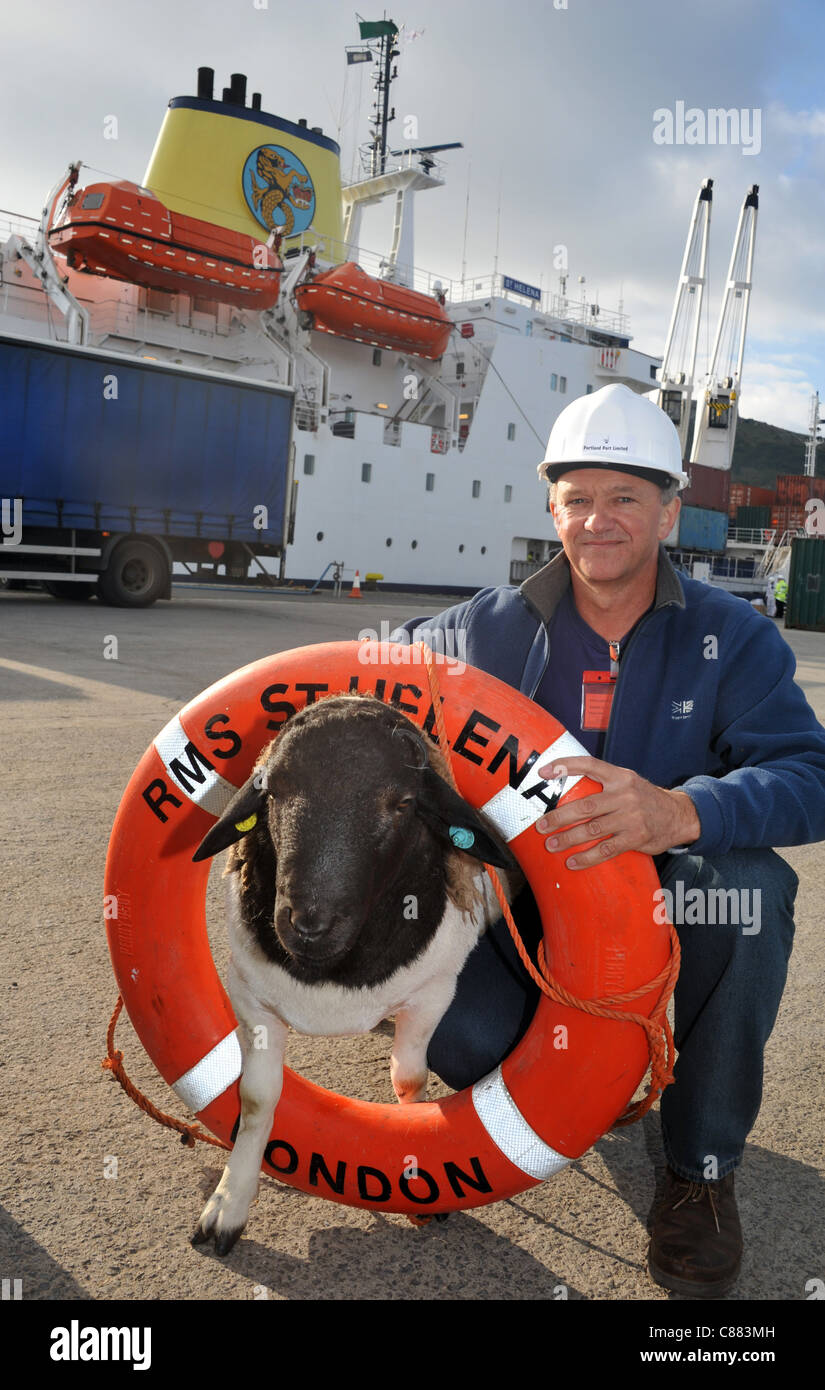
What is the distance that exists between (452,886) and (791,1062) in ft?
4.60

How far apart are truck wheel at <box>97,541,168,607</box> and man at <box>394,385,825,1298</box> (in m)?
12.4

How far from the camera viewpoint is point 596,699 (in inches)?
95.5

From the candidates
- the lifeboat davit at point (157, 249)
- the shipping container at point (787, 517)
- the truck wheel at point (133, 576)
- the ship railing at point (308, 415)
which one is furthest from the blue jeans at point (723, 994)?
the shipping container at point (787, 517)

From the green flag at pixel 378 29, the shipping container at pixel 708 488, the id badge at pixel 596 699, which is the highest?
the green flag at pixel 378 29

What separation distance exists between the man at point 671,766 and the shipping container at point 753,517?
2026 inches

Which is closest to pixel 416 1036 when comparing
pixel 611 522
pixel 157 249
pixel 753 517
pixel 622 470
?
pixel 611 522

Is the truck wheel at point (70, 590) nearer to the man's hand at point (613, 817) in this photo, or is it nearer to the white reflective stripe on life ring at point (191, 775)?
the white reflective stripe on life ring at point (191, 775)

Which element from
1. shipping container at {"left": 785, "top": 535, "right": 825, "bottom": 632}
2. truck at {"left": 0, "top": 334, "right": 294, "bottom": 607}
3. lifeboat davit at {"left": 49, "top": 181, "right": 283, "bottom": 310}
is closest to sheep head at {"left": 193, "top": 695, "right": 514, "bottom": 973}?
truck at {"left": 0, "top": 334, "right": 294, "bottom": 607}

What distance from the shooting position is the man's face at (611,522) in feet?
7.78

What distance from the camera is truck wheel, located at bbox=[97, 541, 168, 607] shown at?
1420cm

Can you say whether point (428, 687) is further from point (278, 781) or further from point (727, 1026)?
point (727, 1026)

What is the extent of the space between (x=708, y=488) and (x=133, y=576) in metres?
30.4

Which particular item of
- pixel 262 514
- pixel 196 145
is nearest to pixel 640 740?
pixel 262 514

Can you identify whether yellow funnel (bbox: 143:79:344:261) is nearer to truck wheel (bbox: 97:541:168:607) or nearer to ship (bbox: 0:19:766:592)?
ship (bbox: 0:19:766:592)
